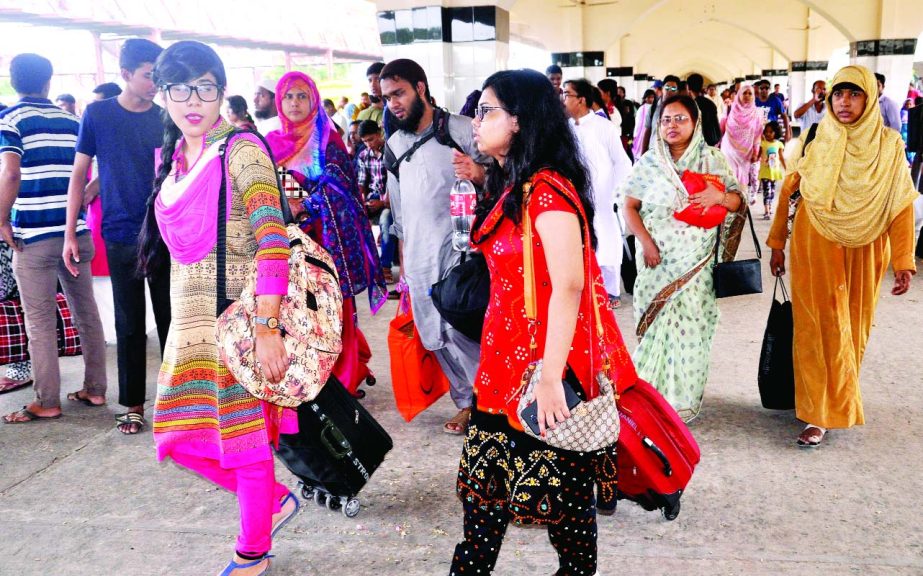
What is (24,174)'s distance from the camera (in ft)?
13.0

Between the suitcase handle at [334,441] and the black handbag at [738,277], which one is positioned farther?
the black handbag at [738,277]

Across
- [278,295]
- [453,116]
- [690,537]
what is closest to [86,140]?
[453,116]

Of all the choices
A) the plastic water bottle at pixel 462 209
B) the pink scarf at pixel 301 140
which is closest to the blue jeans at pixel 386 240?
the pink scarf at pixel 301 140

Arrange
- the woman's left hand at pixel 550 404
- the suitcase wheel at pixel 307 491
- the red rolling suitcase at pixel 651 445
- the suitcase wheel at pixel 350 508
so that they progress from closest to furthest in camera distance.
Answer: the woman's left hand at pixel 550 404 < the red rolling suitcase at pixel 651 445 < the suitcase wheel at pixel 350 508 < the suitcase wheel at pixel 307 491

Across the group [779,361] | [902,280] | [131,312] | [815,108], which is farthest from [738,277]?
[815,108]

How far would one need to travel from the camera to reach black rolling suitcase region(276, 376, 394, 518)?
2.58 meters

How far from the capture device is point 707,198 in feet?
11.1

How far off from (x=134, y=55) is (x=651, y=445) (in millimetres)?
2796

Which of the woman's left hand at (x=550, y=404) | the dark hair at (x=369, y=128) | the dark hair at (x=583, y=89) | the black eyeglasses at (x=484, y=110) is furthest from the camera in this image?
the dark hair at (x=369, y=128)

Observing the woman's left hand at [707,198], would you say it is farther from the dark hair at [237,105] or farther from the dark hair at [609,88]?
the dark hair at [609,88]

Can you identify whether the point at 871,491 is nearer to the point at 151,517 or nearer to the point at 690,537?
the point at 690,537

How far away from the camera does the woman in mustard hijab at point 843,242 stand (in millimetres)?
3244

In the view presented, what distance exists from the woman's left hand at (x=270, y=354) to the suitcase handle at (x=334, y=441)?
0.44 m

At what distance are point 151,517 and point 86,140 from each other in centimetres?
173
